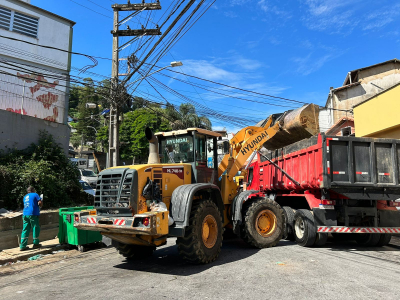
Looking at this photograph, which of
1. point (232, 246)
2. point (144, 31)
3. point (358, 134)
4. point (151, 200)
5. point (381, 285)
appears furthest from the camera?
point (358, 134)

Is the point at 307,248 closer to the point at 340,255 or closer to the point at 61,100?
the point at 340,255

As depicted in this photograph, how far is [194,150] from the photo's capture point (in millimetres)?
7152

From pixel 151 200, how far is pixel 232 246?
319 cm

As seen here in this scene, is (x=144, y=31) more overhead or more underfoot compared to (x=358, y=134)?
more overhead

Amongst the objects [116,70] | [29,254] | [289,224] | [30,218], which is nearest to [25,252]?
[29,254]

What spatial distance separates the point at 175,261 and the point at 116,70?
9.31 meters

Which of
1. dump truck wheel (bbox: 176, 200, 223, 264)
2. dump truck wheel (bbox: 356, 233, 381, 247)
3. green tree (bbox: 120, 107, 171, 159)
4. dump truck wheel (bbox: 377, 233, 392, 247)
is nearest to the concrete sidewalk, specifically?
dump truck wheel (bbox: 176, 200, 223, 264)

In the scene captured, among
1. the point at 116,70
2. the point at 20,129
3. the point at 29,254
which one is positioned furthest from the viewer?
the point at 116,70

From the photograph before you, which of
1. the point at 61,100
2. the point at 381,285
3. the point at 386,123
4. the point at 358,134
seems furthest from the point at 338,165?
the point at 61,100

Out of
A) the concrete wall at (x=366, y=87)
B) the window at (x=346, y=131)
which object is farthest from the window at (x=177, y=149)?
the concrete wall at (x=366, y=87)

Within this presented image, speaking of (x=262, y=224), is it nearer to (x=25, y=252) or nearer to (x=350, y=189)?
(x=350, y=189)

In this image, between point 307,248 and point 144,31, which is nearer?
point 307,248

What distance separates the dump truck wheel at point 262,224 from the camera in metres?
7.45

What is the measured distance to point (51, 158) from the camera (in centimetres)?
1241
